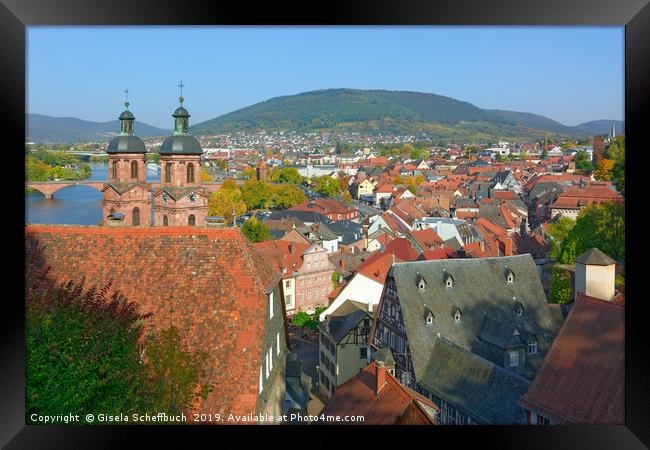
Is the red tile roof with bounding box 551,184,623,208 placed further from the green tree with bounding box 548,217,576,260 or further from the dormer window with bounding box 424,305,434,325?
the dormer window with bounding box 424,305,434,325

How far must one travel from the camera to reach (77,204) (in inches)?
484

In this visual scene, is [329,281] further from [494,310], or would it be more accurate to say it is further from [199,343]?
[199,343]

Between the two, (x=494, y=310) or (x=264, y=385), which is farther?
(x=494, y=310)

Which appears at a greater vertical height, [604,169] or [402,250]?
[604,169]

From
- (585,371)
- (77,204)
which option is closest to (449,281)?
(585,371)

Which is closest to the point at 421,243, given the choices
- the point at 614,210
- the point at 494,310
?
the point at 614,210

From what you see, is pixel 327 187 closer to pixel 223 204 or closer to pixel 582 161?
pixel 582 161

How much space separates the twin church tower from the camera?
40.1 feet

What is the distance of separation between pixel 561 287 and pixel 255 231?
1132 cm

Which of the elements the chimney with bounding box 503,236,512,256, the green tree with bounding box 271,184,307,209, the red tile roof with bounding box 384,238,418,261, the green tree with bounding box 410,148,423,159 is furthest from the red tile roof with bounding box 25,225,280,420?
the green tree with bounding box 410,148,423,159

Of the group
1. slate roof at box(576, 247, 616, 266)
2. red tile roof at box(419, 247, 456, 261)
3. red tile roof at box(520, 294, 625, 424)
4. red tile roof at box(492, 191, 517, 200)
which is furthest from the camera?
red tile roof at box(492, 191, 517, 200)

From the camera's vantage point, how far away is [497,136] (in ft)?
152

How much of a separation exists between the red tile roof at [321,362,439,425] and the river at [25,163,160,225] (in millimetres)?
4249
